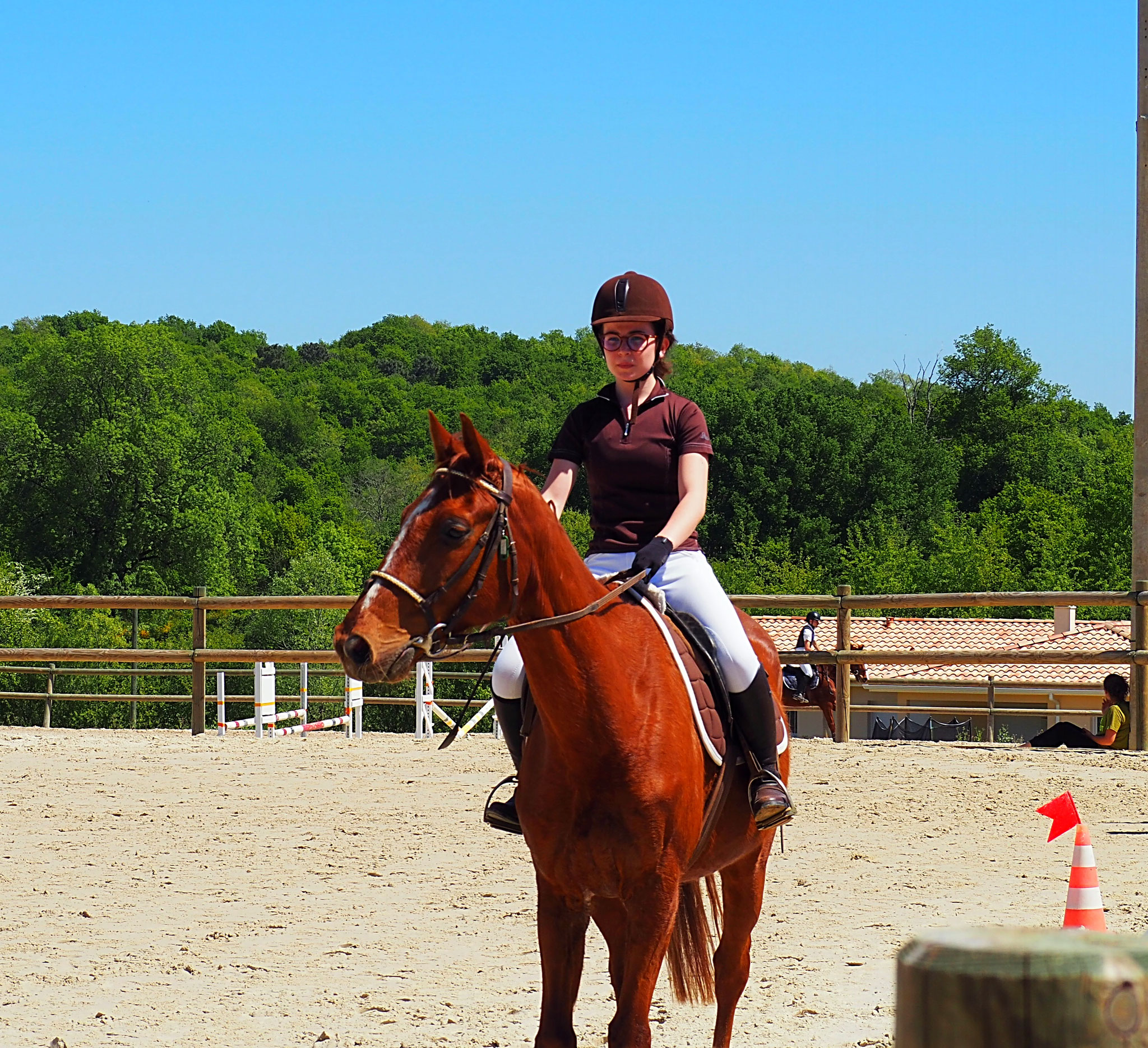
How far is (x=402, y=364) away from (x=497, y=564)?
256 ft

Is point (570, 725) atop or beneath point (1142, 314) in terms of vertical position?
beneath

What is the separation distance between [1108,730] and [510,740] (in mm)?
8378

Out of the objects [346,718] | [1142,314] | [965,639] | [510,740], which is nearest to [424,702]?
[346,718]

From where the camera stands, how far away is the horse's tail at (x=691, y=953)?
169 inches

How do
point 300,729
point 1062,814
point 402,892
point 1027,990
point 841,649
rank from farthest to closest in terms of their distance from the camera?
point 300,729, point 841,649, point 402,892, point 1062,814, point 1027,990

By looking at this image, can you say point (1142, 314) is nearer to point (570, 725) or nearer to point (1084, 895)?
point (1084, 895)

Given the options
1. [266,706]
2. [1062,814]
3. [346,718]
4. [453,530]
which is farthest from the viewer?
[346,718]

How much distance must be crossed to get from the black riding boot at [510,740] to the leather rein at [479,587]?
0.58 meters

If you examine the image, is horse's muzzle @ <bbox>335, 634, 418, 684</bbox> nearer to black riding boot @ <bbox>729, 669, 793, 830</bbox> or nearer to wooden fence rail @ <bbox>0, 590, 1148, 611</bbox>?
black riding boot @ <bbox>729, 669, 793, 830</bbox>

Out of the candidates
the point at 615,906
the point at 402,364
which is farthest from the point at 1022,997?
the point at 402,364

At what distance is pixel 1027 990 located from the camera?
0.97 meters

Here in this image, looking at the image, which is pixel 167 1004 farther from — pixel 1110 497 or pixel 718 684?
pixel 1110 497

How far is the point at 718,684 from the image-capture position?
4008mm

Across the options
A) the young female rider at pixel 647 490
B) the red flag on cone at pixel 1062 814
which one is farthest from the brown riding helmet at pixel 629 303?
the red flag on cone at pixel 1062 814
